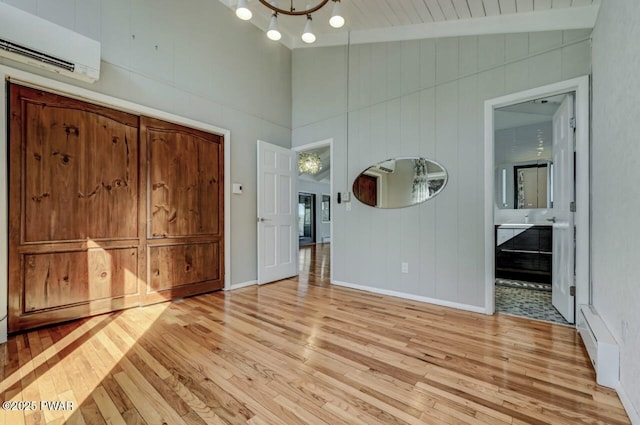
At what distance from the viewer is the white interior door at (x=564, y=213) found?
2516 mm

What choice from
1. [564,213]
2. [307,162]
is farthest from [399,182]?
[307,162]

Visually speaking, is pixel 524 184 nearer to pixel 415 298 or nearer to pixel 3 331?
pixel 415 298

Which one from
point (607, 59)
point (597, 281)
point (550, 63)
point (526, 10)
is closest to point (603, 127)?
point (607, 59)

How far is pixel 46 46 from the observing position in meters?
2.23

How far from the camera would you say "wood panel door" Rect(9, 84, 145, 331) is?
2291mm

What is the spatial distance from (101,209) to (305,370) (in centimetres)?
246

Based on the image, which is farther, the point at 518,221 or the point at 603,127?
the point at 518,221

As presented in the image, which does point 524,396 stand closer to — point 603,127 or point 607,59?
point 603,127

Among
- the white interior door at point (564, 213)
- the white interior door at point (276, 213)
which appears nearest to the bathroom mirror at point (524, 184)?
the white interior door at point (564, 213)

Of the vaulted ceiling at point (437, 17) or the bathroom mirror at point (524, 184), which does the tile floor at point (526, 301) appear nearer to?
the bathroom mirror at point (524, 184)

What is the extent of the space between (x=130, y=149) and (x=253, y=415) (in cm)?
277

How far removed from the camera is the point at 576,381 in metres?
1.64

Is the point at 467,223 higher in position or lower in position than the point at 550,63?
lower

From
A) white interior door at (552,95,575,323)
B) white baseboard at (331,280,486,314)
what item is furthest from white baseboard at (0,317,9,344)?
white interior door at (552,95,575,323)
